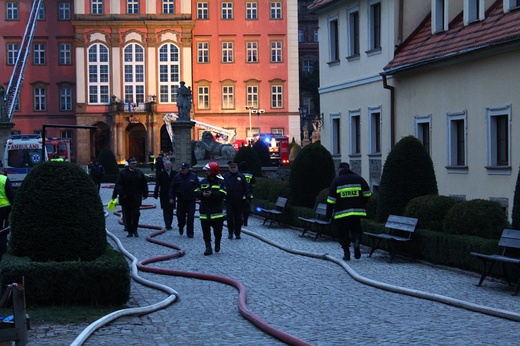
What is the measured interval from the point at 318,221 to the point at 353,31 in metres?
14.3

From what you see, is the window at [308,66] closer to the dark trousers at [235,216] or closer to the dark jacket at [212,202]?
the dark trousers at [235,216]

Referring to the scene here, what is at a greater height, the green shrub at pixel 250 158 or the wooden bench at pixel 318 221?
the green shrub at pixel 250 158

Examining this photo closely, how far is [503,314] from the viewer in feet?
36.8

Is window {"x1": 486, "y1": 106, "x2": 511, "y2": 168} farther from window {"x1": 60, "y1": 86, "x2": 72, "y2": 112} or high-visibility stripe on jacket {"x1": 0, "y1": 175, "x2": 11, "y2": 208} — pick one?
window {"x1": 60, "y1": 86, "x2": 72, "y2": 112}

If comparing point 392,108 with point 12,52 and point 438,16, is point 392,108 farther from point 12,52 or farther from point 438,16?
point 12,52

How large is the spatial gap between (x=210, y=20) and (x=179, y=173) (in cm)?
5952

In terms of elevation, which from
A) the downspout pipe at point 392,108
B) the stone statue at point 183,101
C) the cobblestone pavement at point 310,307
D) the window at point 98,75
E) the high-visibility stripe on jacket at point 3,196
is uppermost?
the window at point 98,75

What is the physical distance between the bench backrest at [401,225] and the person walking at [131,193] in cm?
696

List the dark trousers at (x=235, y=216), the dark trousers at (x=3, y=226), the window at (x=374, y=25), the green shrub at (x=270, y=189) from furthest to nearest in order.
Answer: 1. the window at (x=374, y=25)
2. the green shrub at (x=270, y=189)
3. the dark trousers at (x=235, y=216)
4. the dark trousers at (x=3, y=226)

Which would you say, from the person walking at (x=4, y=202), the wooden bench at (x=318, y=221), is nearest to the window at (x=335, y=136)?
the wooden bench at (x=318, y=221)

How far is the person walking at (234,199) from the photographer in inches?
885

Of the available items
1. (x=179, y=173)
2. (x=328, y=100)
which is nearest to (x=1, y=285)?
(x=179, y=173)

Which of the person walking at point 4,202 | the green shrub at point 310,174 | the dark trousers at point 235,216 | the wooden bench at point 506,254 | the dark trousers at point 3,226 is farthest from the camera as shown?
the green shrub at point 310,174

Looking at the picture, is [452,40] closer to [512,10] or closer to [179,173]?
[512,10]
